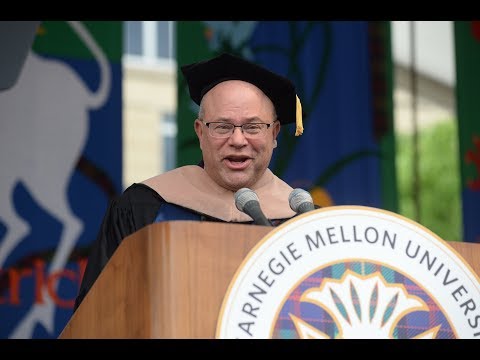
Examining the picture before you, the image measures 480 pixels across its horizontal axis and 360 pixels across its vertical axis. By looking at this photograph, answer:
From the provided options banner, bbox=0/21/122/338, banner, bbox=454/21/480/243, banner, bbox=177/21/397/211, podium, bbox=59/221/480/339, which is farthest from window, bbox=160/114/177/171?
podium, bbox=59/221/480/339

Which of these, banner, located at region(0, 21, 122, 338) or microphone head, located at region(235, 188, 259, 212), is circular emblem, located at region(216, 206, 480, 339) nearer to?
microphone head, located at region(235, 188, 259, 212)

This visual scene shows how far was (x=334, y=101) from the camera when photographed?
348 inches

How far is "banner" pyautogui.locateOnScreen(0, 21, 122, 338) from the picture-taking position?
7.91m

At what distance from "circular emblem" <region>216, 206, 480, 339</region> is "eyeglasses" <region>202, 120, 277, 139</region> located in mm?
1206

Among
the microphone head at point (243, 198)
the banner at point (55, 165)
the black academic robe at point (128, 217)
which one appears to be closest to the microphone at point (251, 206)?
the microphone head at point (243, 198)

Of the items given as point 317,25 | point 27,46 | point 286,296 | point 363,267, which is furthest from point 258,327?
point 317,25

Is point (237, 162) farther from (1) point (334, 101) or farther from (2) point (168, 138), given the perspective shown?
(2) point (168, 138)

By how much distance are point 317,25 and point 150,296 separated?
6256mm

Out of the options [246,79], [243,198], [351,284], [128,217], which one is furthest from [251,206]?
[246,79]

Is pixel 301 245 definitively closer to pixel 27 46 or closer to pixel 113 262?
pixel 113 262

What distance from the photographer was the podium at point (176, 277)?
282 centimetres

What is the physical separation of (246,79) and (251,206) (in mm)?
1027

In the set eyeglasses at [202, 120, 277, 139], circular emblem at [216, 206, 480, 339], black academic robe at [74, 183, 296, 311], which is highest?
eyeglasses at [202, 120, 277, 139]

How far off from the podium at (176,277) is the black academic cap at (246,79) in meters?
1.38
